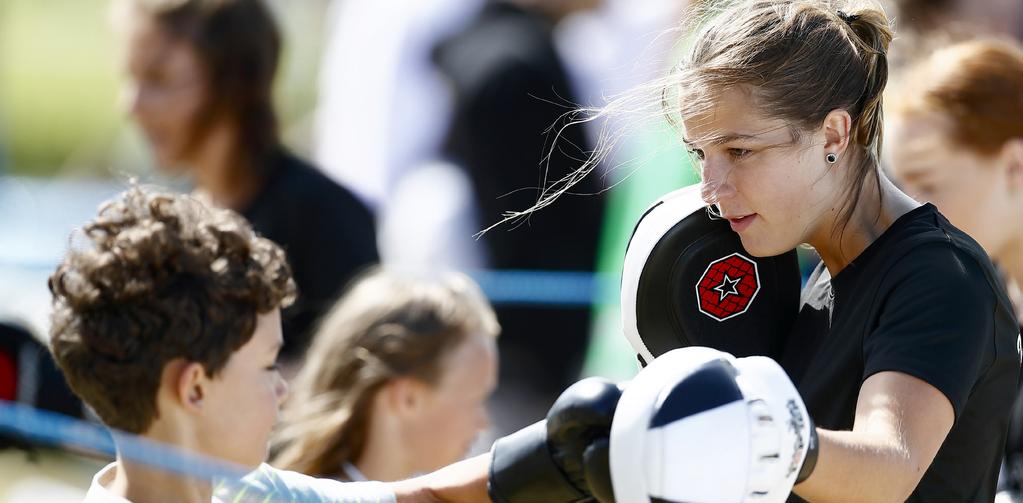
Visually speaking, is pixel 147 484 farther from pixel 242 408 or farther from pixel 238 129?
pixel 238 129

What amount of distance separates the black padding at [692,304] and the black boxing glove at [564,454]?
0.32 m

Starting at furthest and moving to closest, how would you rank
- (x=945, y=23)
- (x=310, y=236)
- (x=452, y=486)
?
(x=945, y=23) < (x=310, y=236) < (x=452, y=486)

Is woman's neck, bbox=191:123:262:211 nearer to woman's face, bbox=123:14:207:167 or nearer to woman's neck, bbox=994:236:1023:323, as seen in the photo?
woman's face, bbox=123:14:207:167

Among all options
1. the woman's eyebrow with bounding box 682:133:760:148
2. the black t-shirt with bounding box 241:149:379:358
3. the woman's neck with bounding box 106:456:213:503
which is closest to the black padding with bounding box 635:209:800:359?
the woman's eyebrow with bounding box 682:133:760:148

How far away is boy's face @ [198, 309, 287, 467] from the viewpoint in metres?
1.83

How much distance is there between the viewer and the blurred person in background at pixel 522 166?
12.5 feet

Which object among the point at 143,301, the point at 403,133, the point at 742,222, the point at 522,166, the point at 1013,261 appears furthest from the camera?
Result: the point at 403,133

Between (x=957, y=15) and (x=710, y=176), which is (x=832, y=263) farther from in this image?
(x=957, y=15)

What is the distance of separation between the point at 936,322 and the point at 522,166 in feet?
7.27

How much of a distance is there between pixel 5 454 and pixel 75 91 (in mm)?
8060

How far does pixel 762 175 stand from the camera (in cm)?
181

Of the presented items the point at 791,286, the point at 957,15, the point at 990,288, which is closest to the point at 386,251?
the point at 957,15

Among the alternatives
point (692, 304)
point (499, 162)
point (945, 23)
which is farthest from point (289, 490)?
point (945, 23)

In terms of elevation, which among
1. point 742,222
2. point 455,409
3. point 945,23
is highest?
point 945,23
